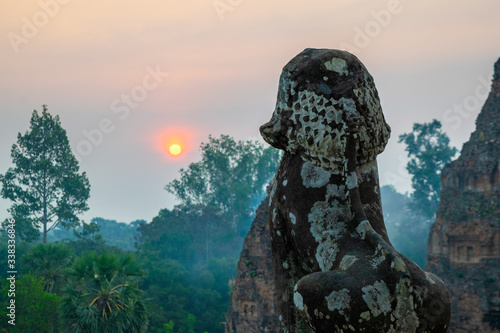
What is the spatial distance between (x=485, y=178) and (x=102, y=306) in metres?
15.8

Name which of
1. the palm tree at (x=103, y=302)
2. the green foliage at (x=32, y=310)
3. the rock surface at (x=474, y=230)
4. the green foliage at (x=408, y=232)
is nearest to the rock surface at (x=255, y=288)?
the palm tree at (x=103, y=302)

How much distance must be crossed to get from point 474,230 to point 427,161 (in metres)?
27.5

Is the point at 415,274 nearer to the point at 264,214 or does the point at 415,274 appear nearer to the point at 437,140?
the point at 264,214

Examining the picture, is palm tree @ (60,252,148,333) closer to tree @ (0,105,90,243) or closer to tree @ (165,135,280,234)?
tree @ (0,105,90,243)

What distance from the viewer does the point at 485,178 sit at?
1019 inches

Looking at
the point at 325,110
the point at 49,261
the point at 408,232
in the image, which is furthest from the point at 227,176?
the point at 325,110

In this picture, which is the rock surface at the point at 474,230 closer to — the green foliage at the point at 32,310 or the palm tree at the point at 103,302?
the palm tree at the point at 103,302

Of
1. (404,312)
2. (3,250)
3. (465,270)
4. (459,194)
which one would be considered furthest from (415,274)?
(3,250)

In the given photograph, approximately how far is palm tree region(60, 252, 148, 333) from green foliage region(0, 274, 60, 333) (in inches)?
168

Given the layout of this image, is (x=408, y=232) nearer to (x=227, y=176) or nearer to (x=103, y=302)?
(x=227, y=176)

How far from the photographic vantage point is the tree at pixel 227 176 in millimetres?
59344

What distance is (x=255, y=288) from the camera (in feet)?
75.2

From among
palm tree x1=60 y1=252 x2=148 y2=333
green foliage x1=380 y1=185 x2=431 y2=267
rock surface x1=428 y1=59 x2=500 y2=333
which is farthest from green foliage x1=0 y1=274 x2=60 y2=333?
green foliage x1=380 y1=185 x2=431 y2=267

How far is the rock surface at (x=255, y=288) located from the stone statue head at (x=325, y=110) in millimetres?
18485
